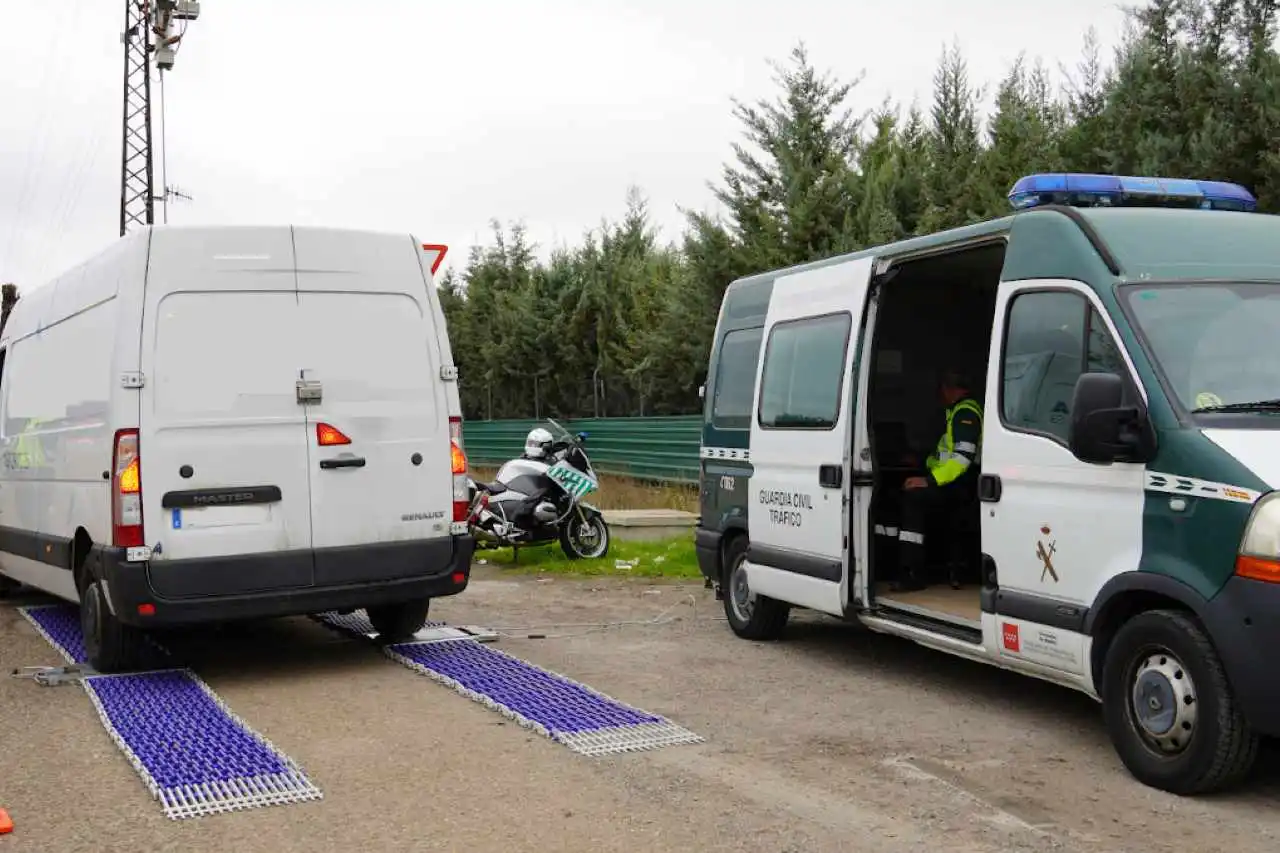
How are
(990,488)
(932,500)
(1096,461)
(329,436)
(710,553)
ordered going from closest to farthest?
(1096,461) → (990,488) → (329,436) → (932,500) → (710,553)

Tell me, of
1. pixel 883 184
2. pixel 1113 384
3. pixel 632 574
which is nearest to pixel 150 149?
pixel 883 184

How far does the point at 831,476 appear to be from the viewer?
25.2 ft

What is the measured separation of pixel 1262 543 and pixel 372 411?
510 centimetres

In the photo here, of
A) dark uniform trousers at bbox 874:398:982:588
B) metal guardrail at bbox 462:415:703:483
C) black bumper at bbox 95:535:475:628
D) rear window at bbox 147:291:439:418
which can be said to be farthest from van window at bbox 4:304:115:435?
metal guardrail at bbox 462:415:703:483

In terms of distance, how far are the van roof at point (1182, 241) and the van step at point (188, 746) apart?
4.20 meters

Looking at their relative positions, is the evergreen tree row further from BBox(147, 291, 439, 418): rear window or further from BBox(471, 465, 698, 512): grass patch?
BBox(147, 291, 439, 418): rear window

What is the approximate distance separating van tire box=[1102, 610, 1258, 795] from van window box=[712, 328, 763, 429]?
3813mm

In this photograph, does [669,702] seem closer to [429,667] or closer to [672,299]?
[429,667]

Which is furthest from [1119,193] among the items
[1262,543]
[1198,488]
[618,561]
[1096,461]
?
[618,561]

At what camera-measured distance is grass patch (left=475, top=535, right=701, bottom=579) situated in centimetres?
1281

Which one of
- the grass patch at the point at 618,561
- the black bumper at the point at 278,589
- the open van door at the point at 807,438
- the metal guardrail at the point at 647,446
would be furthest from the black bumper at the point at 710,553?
the metal guardrail at the point at 647,446

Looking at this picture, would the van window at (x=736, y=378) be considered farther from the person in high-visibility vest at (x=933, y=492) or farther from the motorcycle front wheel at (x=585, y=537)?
the motorcycle front wheel at (x=585, y=537)

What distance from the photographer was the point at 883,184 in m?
18.7

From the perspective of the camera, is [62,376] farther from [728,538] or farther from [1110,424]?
[1110,424]
